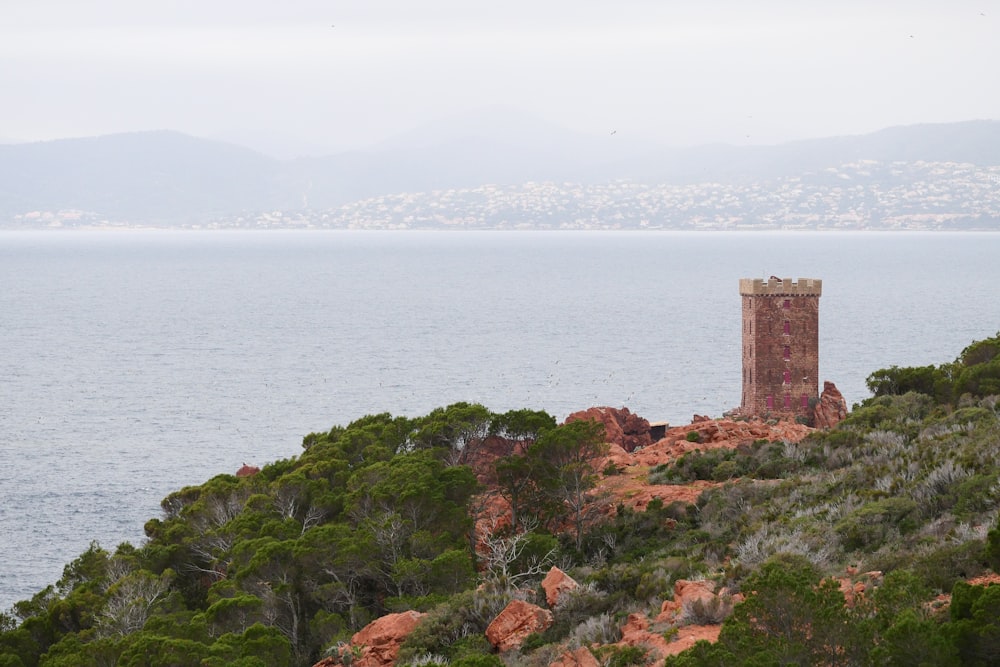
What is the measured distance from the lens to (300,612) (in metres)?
27.7

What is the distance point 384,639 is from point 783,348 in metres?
35.4

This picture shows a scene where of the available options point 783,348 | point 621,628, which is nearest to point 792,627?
point 621,628

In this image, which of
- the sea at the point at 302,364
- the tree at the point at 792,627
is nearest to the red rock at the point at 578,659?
the tree at the point at 792,627

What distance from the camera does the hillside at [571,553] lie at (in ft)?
54.8

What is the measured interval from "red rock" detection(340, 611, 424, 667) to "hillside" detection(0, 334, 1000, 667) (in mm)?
41

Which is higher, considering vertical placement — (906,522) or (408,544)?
(906,522)

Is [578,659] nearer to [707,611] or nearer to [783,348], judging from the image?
[707,611]

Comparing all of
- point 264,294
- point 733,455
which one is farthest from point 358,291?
point 733,455

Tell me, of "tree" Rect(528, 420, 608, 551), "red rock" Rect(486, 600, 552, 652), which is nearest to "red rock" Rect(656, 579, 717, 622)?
"red rock" Rect(486, 600, 552, 652)

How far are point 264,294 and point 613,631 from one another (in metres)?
161

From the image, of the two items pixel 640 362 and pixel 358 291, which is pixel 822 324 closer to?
pixel 640 362

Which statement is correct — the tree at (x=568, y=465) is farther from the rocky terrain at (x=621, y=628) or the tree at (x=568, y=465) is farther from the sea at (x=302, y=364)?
the sea at (x=302, y=364)

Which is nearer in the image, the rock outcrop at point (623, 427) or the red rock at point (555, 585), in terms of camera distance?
the red rock at point (555, 585)

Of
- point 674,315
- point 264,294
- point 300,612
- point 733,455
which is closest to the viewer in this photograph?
point 300,612
